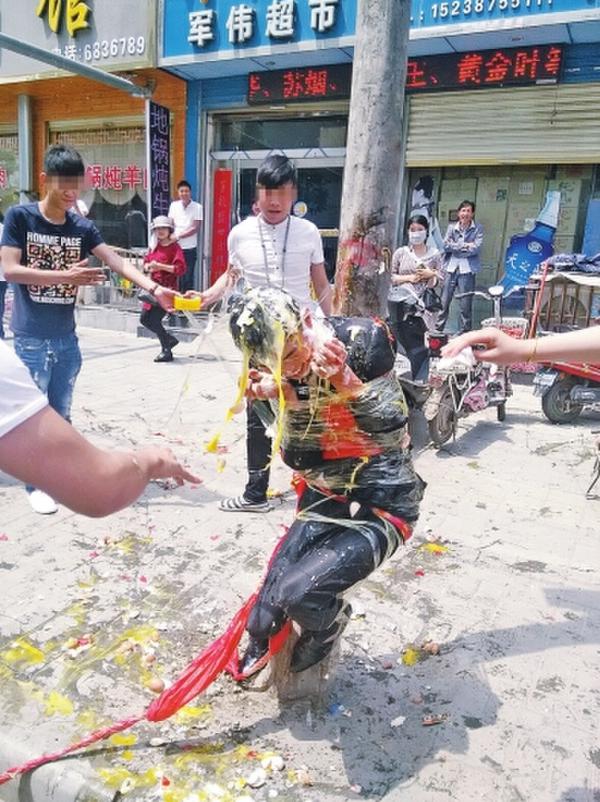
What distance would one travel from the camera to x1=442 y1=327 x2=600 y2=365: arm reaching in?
193cm

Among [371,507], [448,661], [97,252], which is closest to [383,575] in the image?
[448,661]

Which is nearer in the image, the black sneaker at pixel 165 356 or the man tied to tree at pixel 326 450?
the man tied to tree at pixel 326 450

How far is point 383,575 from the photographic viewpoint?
130 inches

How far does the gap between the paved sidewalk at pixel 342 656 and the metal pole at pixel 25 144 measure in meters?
10.6

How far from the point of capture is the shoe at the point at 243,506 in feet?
13.1

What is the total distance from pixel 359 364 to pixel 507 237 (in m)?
7.31

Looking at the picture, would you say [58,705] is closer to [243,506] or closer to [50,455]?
[50,455]

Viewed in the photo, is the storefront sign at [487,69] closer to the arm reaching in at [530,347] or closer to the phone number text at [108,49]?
the phone number text at [108,49]

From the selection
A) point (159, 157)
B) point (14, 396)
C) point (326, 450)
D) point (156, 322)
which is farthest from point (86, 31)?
point (14, 396)

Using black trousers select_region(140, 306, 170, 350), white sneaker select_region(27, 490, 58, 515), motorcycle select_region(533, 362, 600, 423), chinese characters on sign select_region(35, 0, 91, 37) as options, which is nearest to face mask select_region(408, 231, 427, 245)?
motorcycle select_region(533, 362, 600, 423)

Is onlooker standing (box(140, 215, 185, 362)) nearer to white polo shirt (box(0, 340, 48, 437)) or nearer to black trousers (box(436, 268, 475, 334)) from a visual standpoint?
black trousers (box(436, 268, 475, 334))

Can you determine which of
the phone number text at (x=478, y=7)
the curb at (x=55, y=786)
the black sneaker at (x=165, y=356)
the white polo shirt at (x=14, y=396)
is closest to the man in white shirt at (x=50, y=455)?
the white polo shirt at (x=14, y=396)

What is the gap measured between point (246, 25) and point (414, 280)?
4939 millimetres

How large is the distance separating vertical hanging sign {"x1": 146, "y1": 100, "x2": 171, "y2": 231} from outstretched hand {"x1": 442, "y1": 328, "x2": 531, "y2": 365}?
9.26 metres
